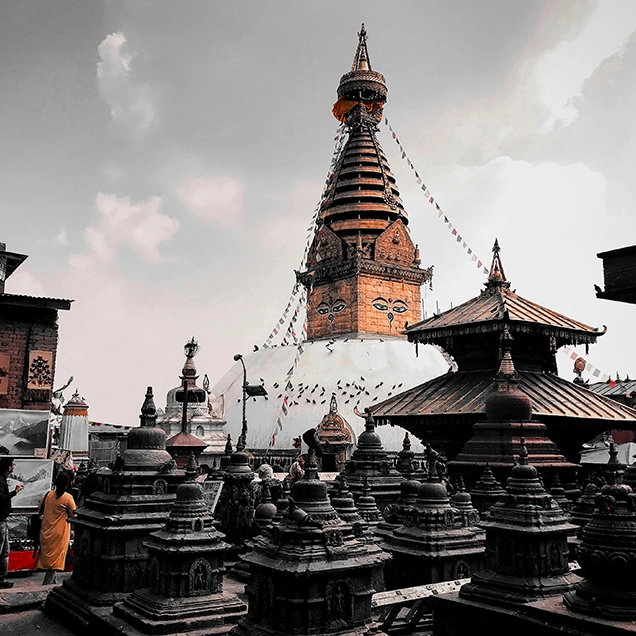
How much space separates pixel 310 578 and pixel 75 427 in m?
24.1

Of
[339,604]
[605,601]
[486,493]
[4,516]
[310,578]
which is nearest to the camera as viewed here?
[605,601]

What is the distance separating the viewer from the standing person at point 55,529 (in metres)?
8.62

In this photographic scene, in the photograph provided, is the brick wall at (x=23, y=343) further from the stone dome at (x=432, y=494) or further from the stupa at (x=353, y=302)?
the stupa at (x=353, y=302)

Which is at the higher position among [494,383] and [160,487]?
[494,383]

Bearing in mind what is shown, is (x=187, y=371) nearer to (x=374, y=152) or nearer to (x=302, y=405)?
(x=302, y=405)

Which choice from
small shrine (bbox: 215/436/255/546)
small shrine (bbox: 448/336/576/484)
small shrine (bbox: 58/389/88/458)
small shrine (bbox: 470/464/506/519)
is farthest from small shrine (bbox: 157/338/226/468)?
small shrine (bbox: 470/464/506/519)

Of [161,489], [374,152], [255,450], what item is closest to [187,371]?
[255,450]

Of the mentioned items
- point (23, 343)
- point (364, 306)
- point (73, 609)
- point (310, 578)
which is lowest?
point (73, 609)

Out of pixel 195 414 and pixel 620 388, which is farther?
pixel 620 388

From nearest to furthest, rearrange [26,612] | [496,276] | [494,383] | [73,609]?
[73,609], [26,612], [494,383], [496,276]

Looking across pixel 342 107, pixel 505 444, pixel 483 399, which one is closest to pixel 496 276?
pixel 483 399

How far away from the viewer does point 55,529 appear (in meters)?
8.64

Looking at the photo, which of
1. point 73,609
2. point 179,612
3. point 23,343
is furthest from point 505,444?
point 23,343

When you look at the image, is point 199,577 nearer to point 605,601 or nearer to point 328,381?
point 605,601
